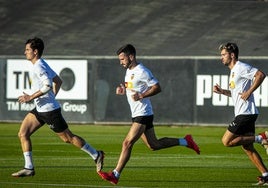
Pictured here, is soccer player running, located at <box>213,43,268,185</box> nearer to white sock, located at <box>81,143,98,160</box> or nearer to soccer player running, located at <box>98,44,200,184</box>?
soccer player running, located at <box>98,44,200,184</box>

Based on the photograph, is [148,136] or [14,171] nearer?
[148,136]

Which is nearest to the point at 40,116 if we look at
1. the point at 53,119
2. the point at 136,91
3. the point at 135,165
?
the point at 53,119

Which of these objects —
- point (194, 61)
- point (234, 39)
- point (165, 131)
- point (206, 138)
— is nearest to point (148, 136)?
point (206, 138)

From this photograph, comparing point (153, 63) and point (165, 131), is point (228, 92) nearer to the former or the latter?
point (165, 131)

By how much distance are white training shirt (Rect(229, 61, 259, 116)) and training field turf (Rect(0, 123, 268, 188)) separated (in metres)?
1.22

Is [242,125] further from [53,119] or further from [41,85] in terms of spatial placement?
[41,85]

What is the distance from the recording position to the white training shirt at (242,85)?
18.6 meters

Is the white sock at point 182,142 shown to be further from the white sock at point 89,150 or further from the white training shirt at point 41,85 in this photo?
the white training shirt at point 41,85

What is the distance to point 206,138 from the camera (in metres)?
31.2

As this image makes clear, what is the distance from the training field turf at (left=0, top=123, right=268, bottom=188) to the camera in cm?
1886

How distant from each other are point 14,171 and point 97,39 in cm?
2130

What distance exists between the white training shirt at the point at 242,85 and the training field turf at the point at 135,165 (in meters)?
1.22

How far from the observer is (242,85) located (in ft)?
61.3

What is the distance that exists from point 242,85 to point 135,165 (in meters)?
4.34
